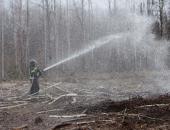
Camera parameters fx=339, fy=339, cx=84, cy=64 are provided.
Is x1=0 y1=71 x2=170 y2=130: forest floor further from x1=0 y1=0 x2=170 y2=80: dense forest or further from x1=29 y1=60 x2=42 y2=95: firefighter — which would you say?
x1=0 y1=0 x2=170 y2=80: dense forest

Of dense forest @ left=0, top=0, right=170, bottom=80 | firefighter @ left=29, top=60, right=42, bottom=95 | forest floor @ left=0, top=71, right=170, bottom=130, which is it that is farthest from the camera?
dense forest @ left=0, top=0, right=170, bottom=80

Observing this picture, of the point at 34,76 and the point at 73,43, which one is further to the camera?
the point at 73,43

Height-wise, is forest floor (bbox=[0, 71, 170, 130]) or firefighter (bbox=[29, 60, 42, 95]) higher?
firefighter (bbox=[29, 60, 42, 95])

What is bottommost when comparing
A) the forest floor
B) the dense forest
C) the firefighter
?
the forest floor

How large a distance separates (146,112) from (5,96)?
960 centimetres

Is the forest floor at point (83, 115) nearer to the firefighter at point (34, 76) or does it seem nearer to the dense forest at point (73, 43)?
the firefighter at point (34, 76)

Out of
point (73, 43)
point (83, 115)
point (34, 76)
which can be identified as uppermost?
point (73, 43)

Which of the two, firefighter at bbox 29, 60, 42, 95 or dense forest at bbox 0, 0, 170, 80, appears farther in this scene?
dense forest at bbox 0, 0, 170, 80

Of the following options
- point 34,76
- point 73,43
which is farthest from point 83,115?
point 73,43

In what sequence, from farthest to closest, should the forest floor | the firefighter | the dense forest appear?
the dense forest, the firefighter, the forest floor

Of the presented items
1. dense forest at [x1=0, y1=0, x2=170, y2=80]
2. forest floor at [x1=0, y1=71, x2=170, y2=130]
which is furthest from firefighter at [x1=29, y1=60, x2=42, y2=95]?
dense forest at [x1=0, y1=0, x2=170, y2=80]

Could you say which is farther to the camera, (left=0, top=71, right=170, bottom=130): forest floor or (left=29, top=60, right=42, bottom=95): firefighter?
(left=29, top=60, right=42, bottom=95): firefighter

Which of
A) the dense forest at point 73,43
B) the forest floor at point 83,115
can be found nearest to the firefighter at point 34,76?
the forest floor at point 83,115

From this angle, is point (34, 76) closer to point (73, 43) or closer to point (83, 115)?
point (83, 115)
